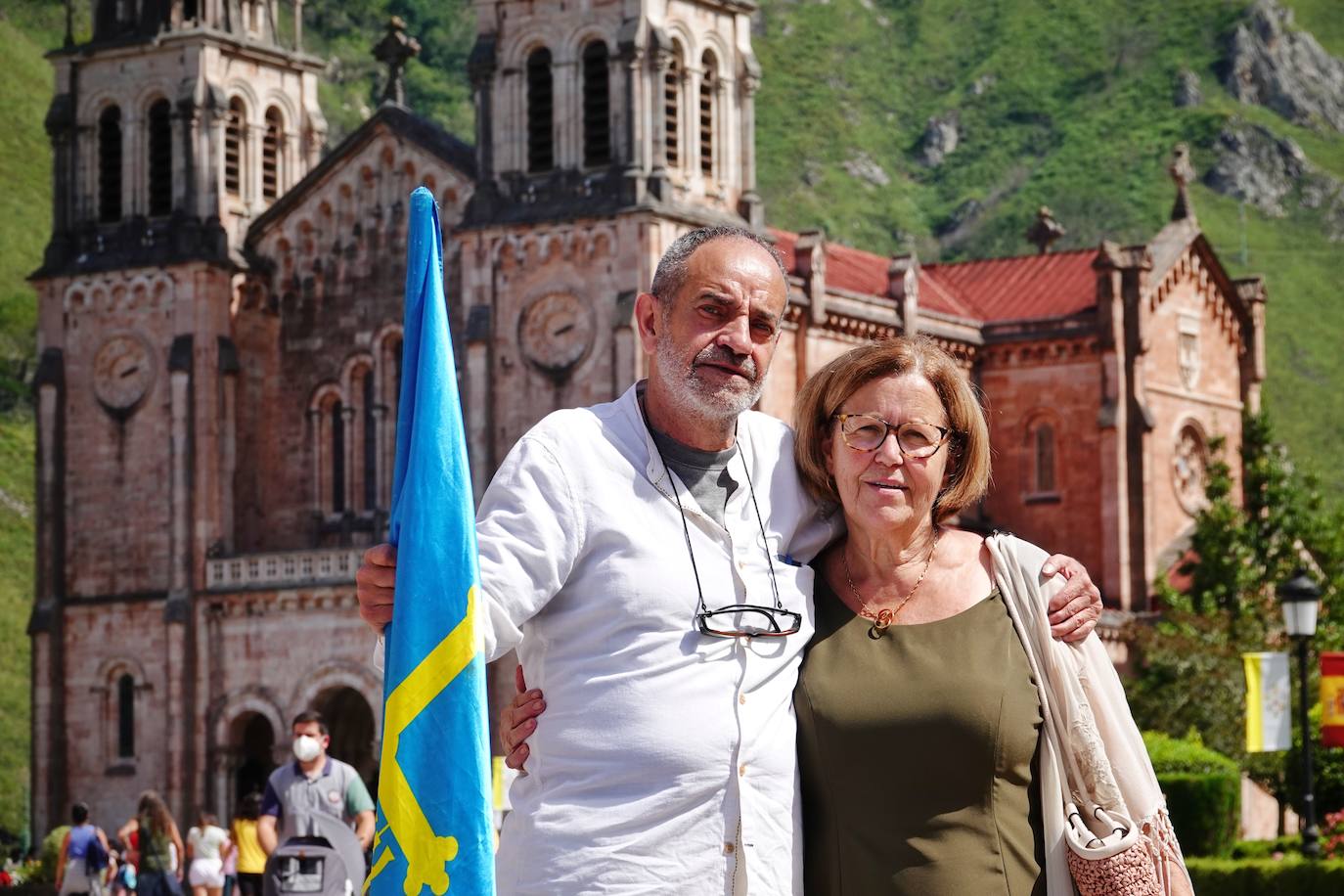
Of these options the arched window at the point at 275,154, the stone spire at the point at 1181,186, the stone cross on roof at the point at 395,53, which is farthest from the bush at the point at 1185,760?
the arched window at the point at 275,154

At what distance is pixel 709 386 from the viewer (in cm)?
735

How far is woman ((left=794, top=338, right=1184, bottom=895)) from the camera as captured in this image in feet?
23.4

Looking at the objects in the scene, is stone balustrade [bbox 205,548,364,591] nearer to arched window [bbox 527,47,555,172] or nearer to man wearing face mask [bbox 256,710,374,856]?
arched window [bbox 527,47,555,172]

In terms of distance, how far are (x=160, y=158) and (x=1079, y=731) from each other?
44.2 meters

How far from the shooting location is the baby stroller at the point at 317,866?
51.5ft

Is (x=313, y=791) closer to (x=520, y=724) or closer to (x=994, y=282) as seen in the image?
(x=520, y=724)

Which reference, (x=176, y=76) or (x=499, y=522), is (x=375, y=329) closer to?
(x=176, y=76)

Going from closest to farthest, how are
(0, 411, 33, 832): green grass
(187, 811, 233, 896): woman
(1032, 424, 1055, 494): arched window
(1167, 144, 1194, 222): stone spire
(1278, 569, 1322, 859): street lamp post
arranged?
(1278, 569, 1322, 859): street lamp post, (187, 811, 233, 896): woman, (1032, 424, 1055, 494): arched window, (1167, 144, 1194, 222): stone spire, (0, 411, 33, 832): green grass

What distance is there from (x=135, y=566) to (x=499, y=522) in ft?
139

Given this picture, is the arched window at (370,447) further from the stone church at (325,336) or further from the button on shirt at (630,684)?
the button on shirt at (630,684)

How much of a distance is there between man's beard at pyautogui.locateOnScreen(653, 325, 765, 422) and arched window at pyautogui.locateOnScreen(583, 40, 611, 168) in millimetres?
36410

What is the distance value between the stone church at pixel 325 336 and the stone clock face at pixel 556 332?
6 centimetres

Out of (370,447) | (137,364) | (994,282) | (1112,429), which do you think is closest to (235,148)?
(137,364)

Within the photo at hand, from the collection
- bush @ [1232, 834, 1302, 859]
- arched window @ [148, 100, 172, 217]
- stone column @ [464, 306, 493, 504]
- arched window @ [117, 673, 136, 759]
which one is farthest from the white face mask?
arched window @ [148, 100, 172, 217]
